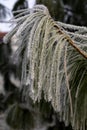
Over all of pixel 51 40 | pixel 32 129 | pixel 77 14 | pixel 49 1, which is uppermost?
pixel 51 40

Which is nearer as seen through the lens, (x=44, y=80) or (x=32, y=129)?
(x=44, y=80)

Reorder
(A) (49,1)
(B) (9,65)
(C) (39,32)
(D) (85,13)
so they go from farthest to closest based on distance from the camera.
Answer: (B) (9,65) → (D) (85,13) → (A) (49,1) → (C) (39,32)

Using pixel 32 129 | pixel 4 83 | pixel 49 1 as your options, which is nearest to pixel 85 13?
pixel 49 1

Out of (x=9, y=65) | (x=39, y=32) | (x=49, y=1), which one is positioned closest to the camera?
(x=39, y=32)

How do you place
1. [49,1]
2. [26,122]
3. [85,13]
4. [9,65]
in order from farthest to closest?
[9,65] → [26,122] → [85,13] → [49,1]

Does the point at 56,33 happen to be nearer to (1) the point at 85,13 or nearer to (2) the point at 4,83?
(1) the point at 85,13

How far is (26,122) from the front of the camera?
9.36 feet

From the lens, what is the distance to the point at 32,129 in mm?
2896

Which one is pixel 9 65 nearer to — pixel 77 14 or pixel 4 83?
pixel 4 83

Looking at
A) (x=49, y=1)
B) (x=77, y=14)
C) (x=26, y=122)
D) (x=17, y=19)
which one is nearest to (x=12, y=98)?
(x=26, y=122)

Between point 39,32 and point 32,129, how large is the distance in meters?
2.09

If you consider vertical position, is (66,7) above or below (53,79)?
below

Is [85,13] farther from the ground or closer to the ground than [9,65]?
farther from the ground

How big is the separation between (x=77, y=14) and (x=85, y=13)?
0.26 feet
